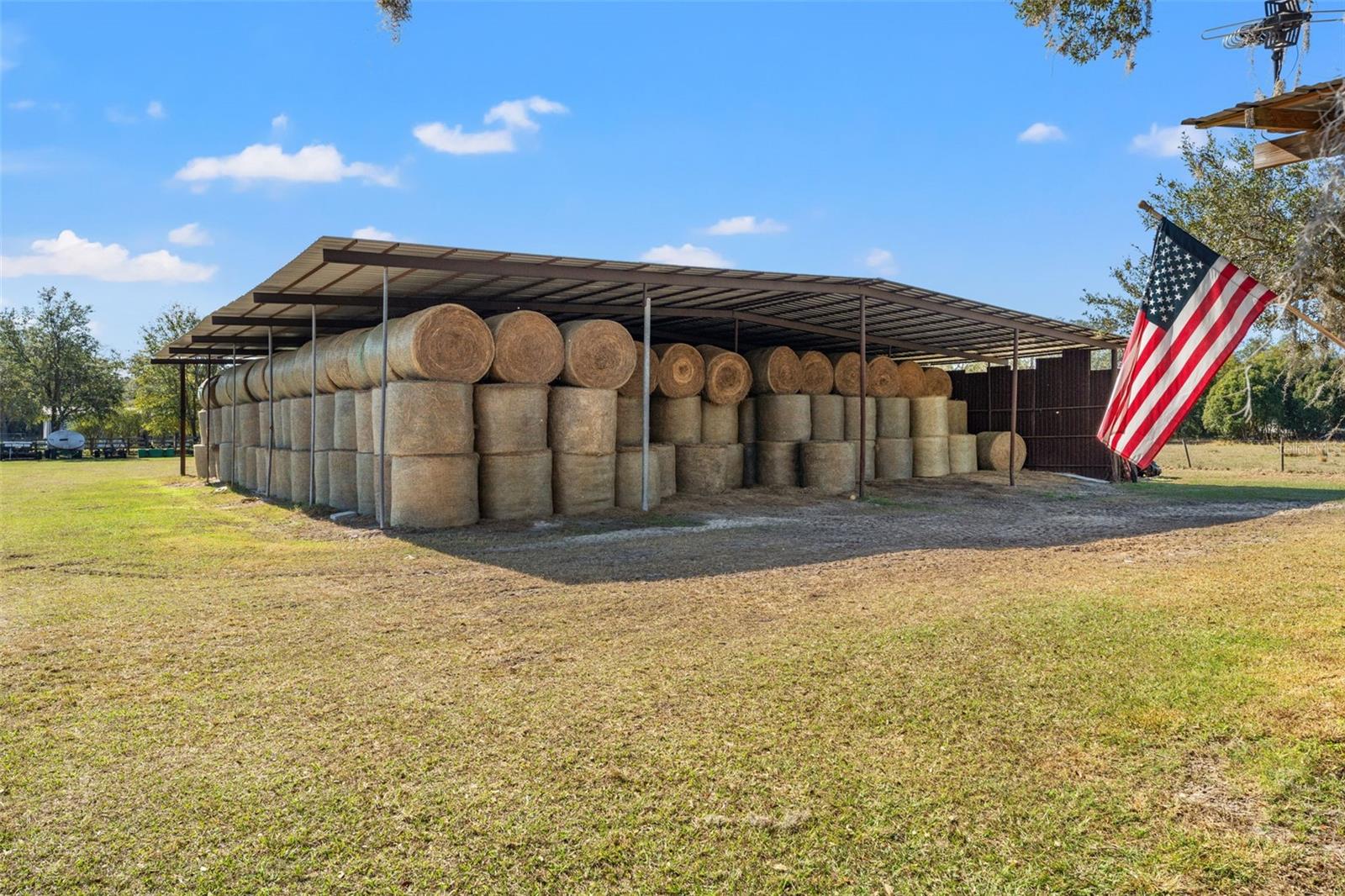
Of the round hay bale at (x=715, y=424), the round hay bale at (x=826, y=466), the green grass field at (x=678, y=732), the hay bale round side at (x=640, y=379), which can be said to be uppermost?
the hay bale round side at (x=640, y=379)

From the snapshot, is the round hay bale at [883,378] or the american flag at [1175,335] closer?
the american flag at [1175,335]

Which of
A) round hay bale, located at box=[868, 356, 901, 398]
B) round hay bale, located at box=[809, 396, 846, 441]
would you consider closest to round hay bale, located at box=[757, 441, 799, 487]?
round hay bale, located at box=[809, 396, 846, 441]

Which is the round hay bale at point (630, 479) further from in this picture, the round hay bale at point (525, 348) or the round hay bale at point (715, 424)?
the round hay bale at point (715, 424)

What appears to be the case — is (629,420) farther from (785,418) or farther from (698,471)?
(785,418)

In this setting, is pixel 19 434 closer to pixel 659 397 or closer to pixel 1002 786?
pixel 659 397

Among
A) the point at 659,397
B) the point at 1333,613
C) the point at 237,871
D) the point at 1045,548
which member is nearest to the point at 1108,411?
the point at 1333,613

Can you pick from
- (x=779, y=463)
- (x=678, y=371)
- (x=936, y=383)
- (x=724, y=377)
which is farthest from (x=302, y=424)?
(x=936, y=383)

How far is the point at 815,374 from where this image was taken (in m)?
18.8

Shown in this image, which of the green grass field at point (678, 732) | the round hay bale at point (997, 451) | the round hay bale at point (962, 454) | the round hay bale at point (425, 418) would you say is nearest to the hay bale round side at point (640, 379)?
the round hay bale at point (425, 418)

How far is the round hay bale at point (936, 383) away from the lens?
21531 millimetres

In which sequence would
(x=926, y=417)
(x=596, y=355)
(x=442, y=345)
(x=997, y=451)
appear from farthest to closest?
(x=997, y=451) < (x=926, y=417) < (x=596, y=355) < (x=442, y=345)

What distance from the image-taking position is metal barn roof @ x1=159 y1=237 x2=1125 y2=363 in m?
12.5

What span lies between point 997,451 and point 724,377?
882 cm

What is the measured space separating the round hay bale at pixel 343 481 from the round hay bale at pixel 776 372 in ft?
26.8
